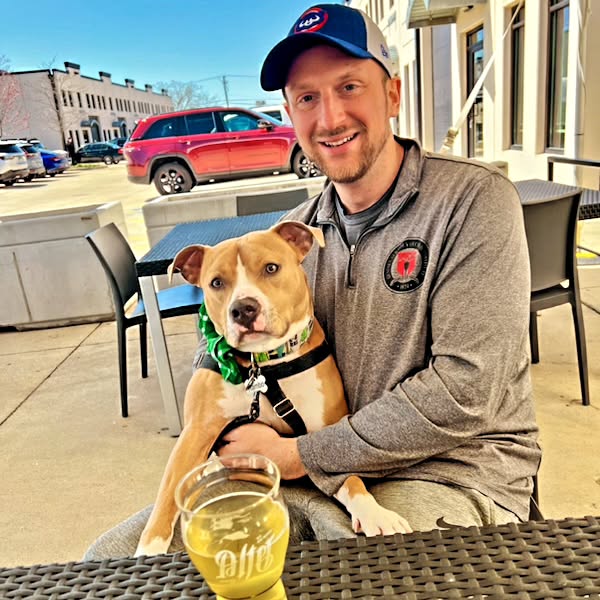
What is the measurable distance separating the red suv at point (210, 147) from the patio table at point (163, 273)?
890cm

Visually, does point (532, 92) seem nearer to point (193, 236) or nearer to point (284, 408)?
point (193, 236)

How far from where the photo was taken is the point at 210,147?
12594 millimetres

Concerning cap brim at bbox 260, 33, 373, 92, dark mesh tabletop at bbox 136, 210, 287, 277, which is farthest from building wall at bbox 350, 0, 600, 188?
cap brim at bbox 260, 33, 373, 92

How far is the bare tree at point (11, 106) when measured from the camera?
4378 centimetres

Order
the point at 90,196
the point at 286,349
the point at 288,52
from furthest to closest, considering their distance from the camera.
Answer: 1. the point at 90,196
2. the point at 286,349
3. the point at 288,52

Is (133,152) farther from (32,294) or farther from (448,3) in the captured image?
(32,294)

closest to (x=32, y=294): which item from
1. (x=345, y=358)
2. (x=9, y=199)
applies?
(x=345, y=358)

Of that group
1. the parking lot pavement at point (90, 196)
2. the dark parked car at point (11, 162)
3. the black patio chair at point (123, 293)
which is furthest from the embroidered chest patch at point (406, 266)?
the dark parked car at point (11, 162)

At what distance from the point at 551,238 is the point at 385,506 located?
2.12 metres

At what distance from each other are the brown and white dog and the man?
0.23ft

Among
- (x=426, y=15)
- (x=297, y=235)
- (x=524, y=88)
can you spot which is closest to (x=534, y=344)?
(x=297, y=235)

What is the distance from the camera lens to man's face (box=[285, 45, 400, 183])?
63.1 inches

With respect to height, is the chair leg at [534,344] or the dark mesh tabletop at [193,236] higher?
the dark mesh tabletop at [193,236]

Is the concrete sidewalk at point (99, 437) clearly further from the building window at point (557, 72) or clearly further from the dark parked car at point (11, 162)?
the dark parked car at point (11, 162)
